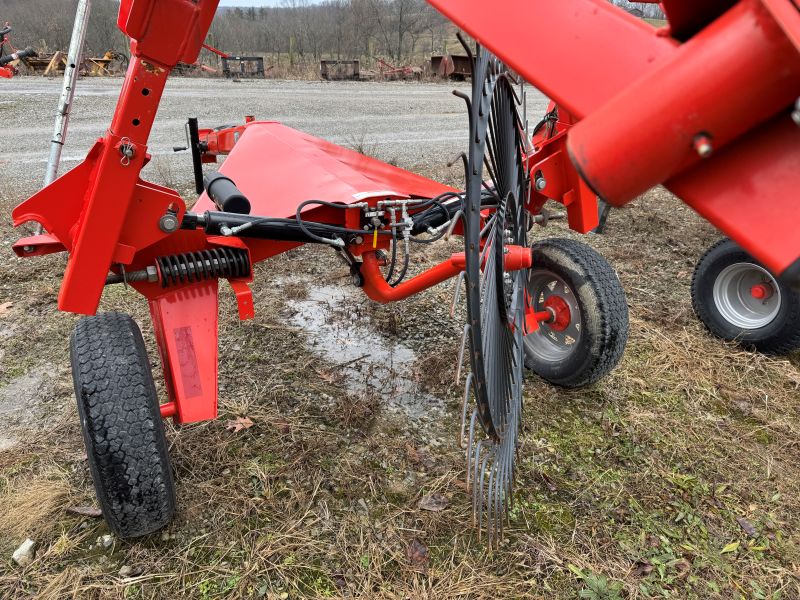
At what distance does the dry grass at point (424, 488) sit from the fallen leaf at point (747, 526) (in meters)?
0.01

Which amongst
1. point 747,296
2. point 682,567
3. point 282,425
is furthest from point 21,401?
point 747,296

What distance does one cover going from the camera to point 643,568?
207 centimetres

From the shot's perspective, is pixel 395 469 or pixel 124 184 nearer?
pixel 124 184

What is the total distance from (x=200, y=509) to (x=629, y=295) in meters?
3.27

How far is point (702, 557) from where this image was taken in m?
2.11

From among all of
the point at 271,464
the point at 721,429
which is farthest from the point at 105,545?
the point at 721,429

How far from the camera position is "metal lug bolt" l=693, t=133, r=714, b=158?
2.14ft

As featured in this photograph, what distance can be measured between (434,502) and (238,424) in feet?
3.29

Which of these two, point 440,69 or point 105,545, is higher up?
point 440,69

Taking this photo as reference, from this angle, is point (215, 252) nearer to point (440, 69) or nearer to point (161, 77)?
point (161, 77)

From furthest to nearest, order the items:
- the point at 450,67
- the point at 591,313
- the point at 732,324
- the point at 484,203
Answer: the point at 450,67
the point at 732,324
the point at 591,313
the point at 484,203

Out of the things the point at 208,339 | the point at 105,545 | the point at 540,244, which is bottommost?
the point at 105,545

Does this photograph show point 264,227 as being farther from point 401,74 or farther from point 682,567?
point 401,74

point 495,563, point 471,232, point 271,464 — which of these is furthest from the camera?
point 271,464
